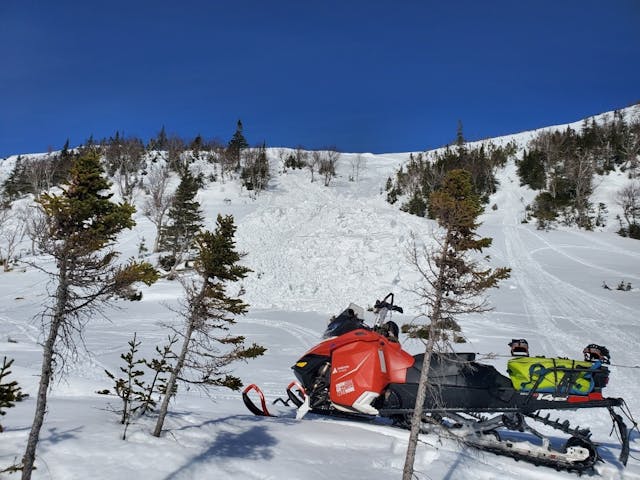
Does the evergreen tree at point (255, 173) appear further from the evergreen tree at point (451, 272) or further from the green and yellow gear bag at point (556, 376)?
the evergreen tree at point (451, 272)

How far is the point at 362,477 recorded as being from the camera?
5.83 metres

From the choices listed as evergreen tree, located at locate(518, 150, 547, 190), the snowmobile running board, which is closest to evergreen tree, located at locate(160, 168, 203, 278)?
the snowmobile running board

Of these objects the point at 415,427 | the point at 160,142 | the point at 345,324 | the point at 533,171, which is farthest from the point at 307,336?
the point at 160,142

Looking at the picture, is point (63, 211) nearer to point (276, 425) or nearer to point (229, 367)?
point (276, 425)

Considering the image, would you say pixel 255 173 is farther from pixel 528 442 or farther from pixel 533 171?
pixel 528 442

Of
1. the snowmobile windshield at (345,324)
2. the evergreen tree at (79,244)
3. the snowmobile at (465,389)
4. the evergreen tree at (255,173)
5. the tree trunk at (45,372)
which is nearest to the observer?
the tree trunk at (45,372)

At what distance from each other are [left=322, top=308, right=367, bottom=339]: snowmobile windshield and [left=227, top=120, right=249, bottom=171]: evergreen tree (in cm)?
6127

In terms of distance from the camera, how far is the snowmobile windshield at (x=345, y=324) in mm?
7723

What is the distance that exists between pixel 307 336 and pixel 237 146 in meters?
58.4

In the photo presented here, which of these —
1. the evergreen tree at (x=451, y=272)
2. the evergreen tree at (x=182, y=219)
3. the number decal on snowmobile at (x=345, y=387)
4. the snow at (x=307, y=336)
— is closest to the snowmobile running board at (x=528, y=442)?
the snow at (x=307, y=336)

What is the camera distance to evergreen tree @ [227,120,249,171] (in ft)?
219

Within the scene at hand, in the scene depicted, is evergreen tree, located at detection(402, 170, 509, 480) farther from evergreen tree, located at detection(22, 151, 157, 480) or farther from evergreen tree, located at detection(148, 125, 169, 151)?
evergreen tree, located at detection(148, 125, 169, 151)

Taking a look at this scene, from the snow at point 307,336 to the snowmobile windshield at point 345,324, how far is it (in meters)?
1.66

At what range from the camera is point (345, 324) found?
7754mm
